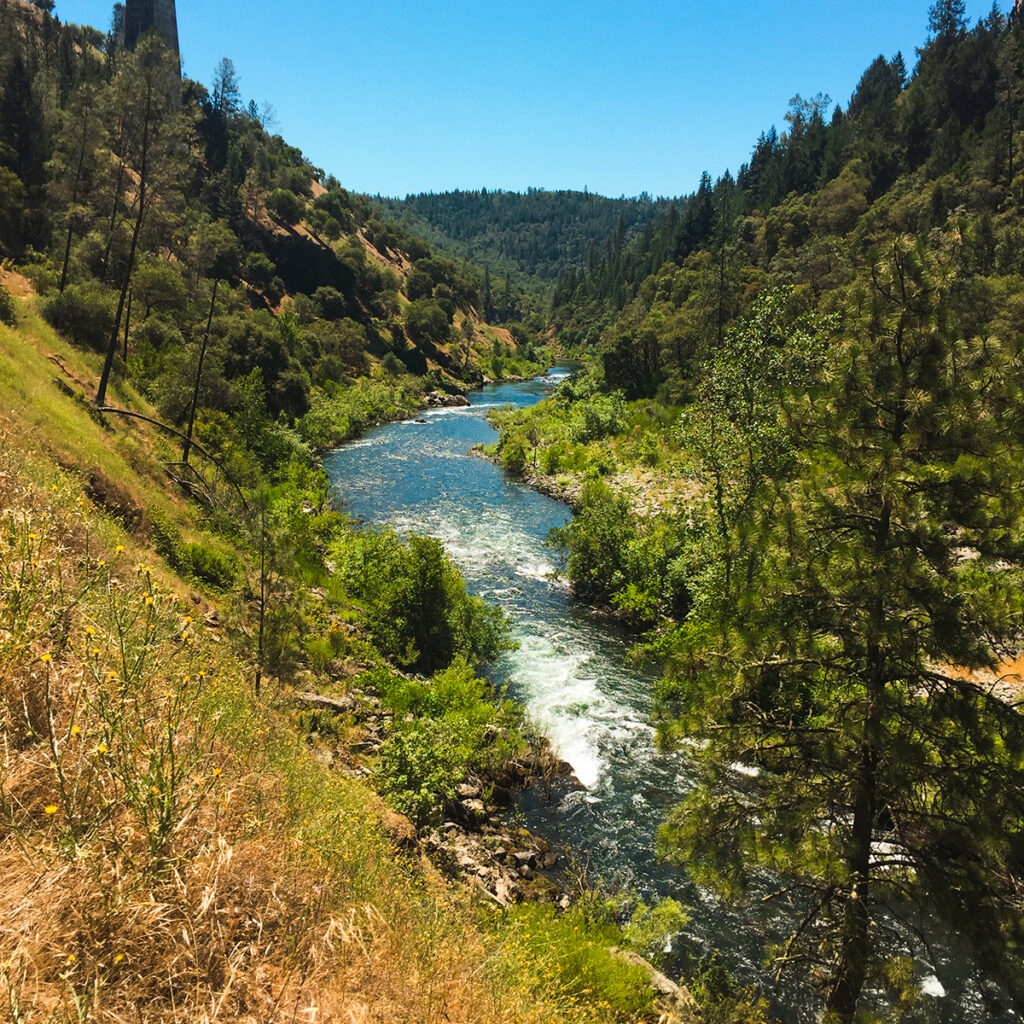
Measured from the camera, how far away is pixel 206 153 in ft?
290

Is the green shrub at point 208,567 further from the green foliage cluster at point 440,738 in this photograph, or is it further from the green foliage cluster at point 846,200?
the green foliage cluster at point 846,200

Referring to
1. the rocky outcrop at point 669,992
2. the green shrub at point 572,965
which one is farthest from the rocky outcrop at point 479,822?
the rocky outcrop at point 669,992

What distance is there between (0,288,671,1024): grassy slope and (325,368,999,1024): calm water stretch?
171 inches

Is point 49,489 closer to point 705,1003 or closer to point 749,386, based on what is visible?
point 705,1003

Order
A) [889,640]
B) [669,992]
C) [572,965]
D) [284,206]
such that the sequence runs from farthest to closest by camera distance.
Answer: [284,206] < [669,992] < [572,965] < [889,640]

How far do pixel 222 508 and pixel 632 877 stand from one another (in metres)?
10.2

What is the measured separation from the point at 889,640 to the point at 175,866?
6841 millimetres

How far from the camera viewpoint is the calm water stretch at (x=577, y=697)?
33.4ft

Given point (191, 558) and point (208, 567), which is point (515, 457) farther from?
point (191, 558)

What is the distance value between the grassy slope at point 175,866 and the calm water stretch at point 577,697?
4.34 metres

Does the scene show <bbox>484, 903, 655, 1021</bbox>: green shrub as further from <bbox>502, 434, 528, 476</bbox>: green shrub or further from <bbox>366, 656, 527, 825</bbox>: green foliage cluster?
<bbox>502, 434, 528, 476</bbox>: green shrub

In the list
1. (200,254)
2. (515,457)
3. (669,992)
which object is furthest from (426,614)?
(200,254)

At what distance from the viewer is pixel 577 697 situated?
17.0 metres

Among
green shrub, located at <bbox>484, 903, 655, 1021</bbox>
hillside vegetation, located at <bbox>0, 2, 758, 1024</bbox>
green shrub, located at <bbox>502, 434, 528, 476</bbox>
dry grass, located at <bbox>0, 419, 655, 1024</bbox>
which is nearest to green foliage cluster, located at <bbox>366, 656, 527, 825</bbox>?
hillside vegetation, located at <bbox>0, 2, 758, 1024</bbox>
